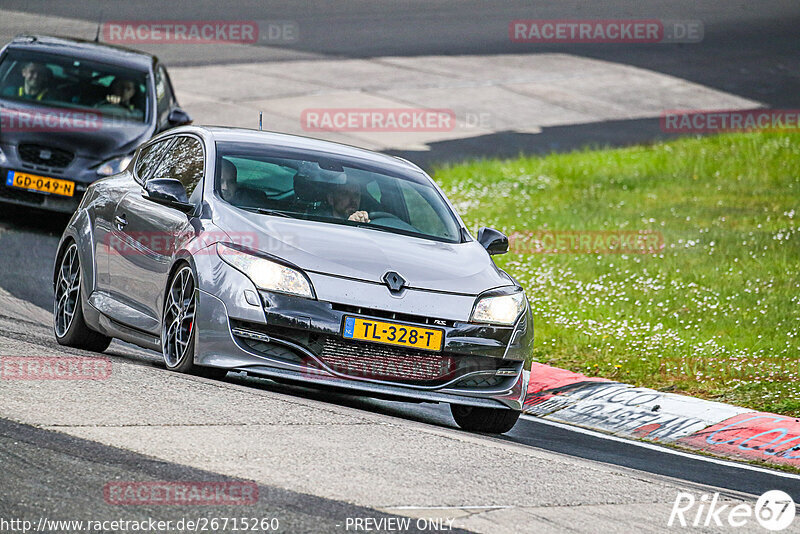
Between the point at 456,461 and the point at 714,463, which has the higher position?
the point at 456,461

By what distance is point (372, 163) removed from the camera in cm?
941

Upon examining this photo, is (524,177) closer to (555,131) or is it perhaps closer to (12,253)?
(555,131)

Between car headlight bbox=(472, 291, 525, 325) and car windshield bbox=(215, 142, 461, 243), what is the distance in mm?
802

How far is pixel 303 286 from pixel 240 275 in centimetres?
36

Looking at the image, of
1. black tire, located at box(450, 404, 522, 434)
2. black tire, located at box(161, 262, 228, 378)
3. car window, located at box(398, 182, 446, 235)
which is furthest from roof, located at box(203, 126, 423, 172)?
black tire, located at box(450, 404, 522, 434)

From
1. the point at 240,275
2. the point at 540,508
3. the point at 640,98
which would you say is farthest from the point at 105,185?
the point at 640,98

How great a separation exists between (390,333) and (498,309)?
0.75 metres

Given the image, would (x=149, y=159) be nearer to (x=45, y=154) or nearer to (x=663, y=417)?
(x=663, y=417)

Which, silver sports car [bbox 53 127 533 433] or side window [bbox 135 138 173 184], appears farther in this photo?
side window [bbox 135 138 173 184]

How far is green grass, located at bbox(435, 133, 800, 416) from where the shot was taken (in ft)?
35.5

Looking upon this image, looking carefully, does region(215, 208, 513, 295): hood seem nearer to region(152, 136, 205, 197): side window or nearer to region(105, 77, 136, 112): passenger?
region(152, 136, 205, 197): side window

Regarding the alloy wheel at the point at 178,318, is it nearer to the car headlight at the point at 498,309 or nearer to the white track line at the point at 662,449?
the car headlight at the point at 498,309

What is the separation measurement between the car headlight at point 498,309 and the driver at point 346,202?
1.09 metres

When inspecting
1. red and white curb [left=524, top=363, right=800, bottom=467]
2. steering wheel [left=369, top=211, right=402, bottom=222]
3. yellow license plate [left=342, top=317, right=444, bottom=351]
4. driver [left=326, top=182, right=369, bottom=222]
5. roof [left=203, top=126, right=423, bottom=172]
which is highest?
roof [left=203, top=126, right=423, bottom=172]
